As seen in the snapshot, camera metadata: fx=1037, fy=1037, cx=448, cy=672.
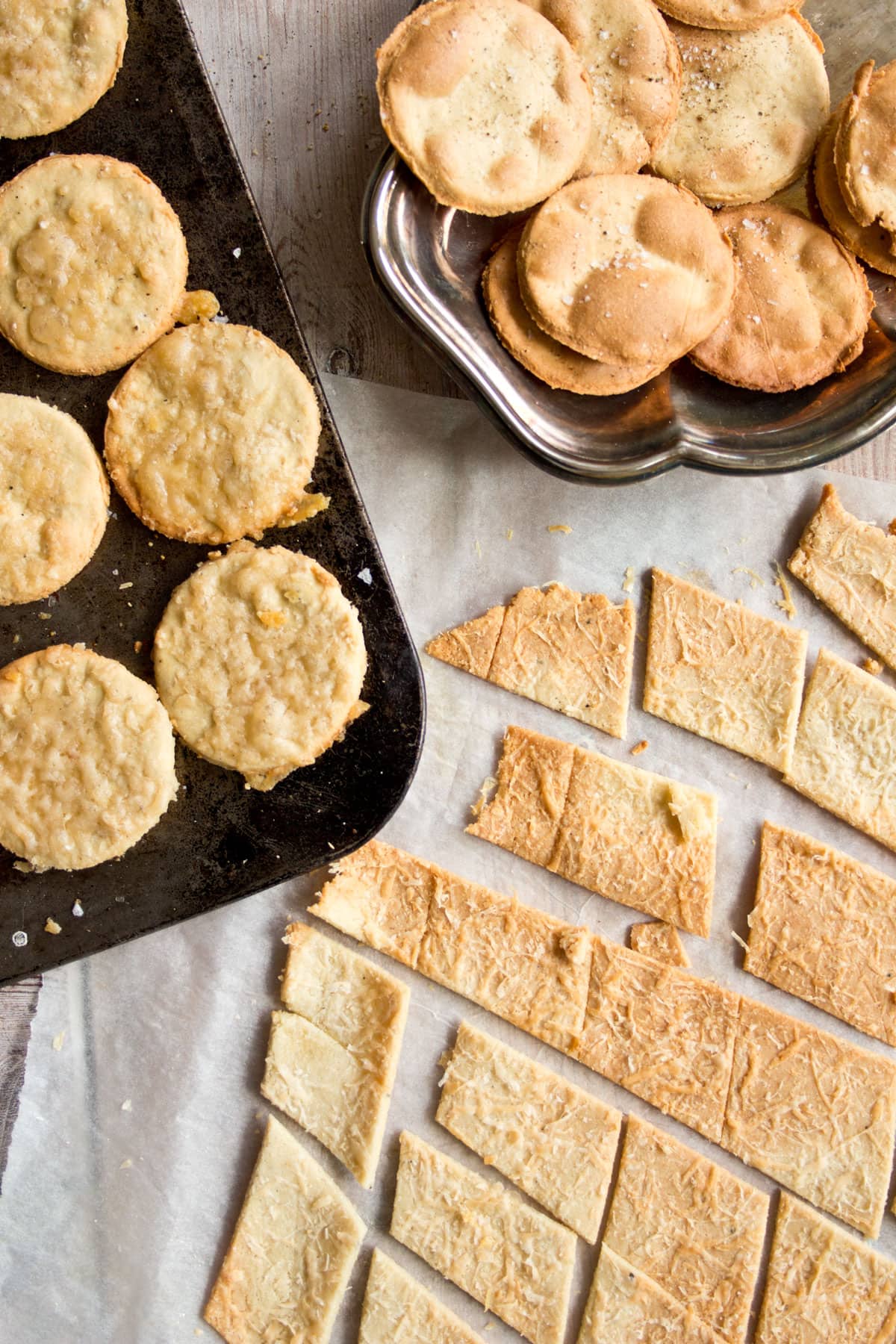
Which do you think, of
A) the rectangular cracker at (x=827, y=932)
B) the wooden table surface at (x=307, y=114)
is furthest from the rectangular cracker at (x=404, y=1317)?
the wooden table surface at (x=307, y=114)

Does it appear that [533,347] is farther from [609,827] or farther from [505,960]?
[505,960]

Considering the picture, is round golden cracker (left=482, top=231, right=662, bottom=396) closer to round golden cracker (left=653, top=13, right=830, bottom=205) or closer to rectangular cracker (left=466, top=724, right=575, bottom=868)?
round golden cracker (left=653, top=13, right=830, bottom=205)

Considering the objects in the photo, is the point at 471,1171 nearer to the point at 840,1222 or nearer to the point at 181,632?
the point at 840,1222

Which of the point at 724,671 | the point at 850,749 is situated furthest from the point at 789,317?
the point at 850,749

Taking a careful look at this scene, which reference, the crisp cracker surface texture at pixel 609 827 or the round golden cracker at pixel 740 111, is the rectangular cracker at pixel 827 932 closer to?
the crisp cracker surface texture at pixel 609 827

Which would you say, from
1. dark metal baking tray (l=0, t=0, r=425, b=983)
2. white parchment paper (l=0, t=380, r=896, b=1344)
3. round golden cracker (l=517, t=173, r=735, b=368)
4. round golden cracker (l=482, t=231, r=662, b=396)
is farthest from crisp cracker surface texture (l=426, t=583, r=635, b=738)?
round golden cracker (l=517, t=173, r=735, b=368)
